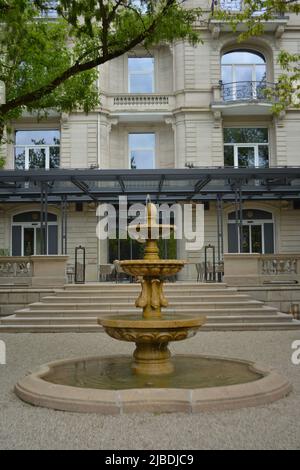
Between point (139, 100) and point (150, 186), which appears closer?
point (150, 186)

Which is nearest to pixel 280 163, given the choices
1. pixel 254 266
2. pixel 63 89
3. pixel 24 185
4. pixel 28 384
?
pixel 254 266

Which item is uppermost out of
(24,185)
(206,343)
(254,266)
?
(24,185)

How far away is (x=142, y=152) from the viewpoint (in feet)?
87.3

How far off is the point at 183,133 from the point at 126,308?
13.6 meters

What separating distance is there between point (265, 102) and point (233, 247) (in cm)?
683

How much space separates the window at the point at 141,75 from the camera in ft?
88.6

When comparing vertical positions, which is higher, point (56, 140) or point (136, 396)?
point (56, 140)

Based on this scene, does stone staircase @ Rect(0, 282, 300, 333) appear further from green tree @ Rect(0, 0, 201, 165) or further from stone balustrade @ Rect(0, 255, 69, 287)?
green tree @ Rect(0, 0, 201, 165)

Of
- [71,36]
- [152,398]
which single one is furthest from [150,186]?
[152,398]

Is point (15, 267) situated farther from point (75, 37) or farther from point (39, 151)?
point (39, 151)

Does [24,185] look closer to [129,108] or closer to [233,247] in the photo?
[129,108]

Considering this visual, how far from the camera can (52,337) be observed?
11797 millimetres

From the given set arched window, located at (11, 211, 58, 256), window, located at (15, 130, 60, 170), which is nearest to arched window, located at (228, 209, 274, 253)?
arched window, located at (11, 211, 58, 256)

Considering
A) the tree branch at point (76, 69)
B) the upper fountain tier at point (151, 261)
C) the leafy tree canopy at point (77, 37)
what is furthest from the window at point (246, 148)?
the upper fountain tier at point (151, 261)
